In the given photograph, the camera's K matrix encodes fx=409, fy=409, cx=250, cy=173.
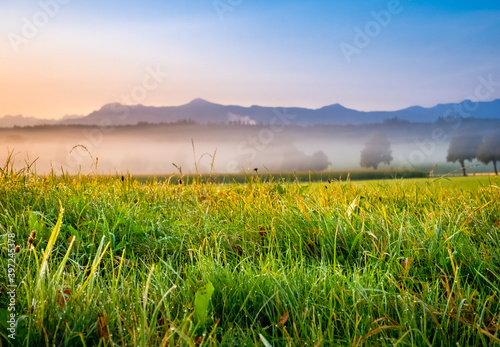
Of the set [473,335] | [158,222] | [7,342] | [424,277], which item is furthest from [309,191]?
[7,342]

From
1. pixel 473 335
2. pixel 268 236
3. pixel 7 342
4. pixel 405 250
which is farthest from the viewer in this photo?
pixel 268 236

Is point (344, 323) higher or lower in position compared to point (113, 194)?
lower

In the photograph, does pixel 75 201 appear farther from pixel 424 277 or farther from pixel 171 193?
pixel 424 277

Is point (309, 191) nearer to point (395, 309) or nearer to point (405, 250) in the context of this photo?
point (405, 250)

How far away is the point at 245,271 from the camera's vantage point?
8.02 ft

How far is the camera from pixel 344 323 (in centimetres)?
211

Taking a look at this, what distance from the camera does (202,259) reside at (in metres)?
2.73

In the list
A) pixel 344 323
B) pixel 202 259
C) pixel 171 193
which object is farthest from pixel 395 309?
pixel 171 193

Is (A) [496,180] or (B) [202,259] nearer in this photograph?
(B) [202,259]

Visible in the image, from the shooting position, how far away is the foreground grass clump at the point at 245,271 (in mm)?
1951

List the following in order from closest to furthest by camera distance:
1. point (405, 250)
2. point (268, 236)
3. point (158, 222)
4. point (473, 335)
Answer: point (473, 335)
point (405, 250)
point (268, 236)
point (158, 222)

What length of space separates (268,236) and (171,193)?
88.3 inches

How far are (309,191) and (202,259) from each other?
2632 millimetres

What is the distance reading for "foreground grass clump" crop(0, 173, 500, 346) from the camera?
195 centimetres
